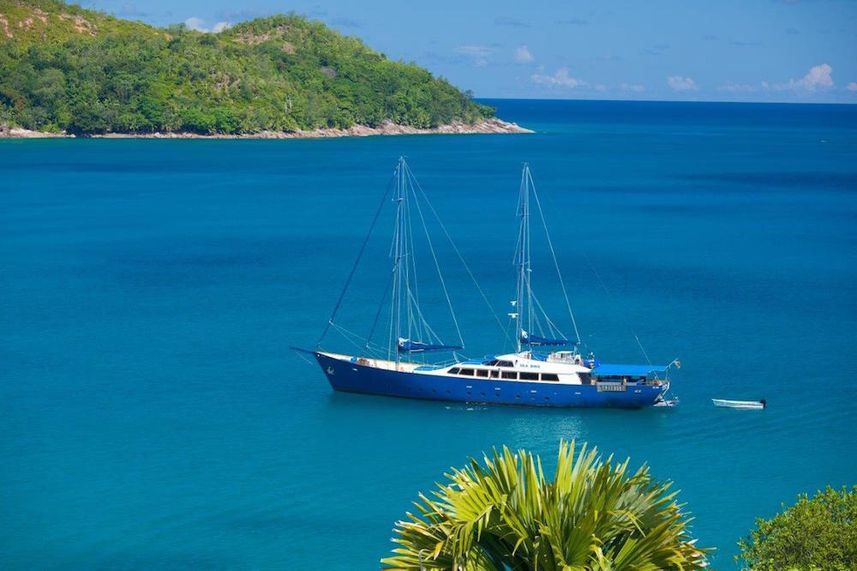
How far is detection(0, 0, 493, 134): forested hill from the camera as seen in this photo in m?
155

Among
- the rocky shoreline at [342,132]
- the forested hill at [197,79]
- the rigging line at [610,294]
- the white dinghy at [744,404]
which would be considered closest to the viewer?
the white dinghy at [744,404]

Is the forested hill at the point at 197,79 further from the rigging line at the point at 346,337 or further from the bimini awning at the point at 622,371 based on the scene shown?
the bimini awning at the point at 622,371

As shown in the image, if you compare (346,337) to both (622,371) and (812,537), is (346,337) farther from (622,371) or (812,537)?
(812,537)

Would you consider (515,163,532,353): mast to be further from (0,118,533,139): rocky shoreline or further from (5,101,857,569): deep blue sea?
→ (0,118,533,139): rocky shoreline

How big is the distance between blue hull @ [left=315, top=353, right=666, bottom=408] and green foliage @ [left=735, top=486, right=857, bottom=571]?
17680 millimetres

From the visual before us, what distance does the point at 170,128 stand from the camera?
15900 centimetres

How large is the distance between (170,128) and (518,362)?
12810cm

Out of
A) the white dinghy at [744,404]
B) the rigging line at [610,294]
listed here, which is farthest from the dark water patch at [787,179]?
the white dinghy at [744,404]

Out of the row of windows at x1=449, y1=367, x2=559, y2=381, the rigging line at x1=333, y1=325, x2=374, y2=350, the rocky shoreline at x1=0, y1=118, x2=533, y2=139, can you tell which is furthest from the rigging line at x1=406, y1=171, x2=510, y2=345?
the rocky shoreline at x1=0, y1=118, x2=533, y2=139

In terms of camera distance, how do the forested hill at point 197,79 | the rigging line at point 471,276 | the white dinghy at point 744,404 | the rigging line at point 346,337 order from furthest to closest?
1. the forested hill at point 197,79
2. the rigging line at point 471,276
3. the rigging line at point 346,337
4. the white dinghy at point 744,404

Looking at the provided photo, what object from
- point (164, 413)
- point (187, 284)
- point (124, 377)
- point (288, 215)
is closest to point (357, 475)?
point (164, 413)

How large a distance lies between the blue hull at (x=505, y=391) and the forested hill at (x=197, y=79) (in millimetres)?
123578

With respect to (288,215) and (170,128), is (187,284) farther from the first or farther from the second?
(170,128)

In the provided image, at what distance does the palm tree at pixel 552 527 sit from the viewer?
12953 millimetres
